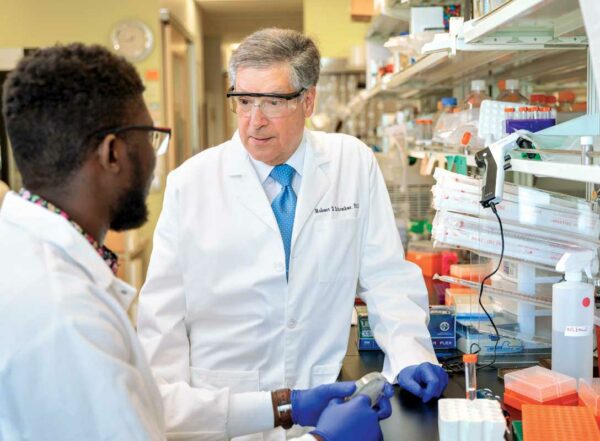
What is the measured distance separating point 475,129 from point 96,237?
1.31 m

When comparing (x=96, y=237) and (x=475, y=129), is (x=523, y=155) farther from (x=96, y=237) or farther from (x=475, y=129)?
(x=96, y=237)

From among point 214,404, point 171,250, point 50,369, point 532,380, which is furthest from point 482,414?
point 171,250

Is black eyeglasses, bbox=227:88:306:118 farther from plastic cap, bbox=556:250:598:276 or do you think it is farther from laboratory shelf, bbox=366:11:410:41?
laboratory shelf, bbox=366:11:410:41

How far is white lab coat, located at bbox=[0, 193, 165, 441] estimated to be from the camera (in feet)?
3.26

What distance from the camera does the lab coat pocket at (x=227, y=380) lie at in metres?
1.94

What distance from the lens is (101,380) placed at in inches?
39.9

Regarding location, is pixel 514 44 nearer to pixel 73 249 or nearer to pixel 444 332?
pixel 444 332

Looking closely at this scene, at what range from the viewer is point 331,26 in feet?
21.0

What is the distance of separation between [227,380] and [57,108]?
3.45 feet

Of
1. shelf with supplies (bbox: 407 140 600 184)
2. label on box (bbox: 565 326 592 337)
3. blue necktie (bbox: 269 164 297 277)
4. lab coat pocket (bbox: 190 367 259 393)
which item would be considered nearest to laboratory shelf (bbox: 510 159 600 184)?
shelf with supplies (bbox: 407 140 600 184)

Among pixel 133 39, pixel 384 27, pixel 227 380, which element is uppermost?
pixel 133 39

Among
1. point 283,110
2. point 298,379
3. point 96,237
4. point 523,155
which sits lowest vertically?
point 298,379

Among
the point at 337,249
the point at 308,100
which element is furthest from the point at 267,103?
the point at 337,249

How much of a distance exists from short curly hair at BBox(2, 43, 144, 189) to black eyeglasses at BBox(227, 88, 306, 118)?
2.80 feet
